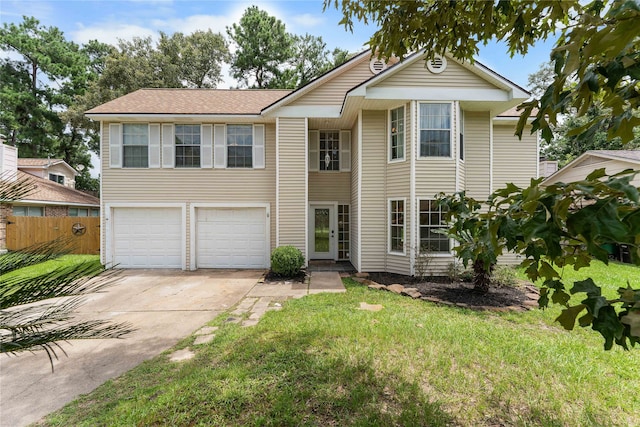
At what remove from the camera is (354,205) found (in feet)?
32.0

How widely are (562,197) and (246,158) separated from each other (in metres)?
9.72

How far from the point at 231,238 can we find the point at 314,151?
441 centimetres

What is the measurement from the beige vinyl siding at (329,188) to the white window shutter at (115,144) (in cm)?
670

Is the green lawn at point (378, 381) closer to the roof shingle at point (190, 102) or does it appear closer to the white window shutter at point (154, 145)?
the white window shutter at point (154, 145)

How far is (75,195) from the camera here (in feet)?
56.1

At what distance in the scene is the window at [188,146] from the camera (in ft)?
32.2

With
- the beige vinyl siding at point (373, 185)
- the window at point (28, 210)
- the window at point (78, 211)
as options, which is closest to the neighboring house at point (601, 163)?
the beige vinyl siding at point (373, 185)

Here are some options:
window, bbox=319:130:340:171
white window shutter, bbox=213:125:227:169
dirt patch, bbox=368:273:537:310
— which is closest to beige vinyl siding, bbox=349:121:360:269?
window, bbox=319:130:340:171

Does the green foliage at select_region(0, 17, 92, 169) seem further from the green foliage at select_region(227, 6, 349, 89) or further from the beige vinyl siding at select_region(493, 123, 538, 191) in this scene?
the beige vinyl siding at select_region(493, 123, 538, 191)

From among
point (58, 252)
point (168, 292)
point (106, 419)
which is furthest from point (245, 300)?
point (58, 252)

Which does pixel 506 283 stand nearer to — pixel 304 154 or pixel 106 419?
pixel 304 154

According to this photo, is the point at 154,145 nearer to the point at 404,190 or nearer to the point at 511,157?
the point at 404,190

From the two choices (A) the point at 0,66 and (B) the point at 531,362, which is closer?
(B) the point at 531,362

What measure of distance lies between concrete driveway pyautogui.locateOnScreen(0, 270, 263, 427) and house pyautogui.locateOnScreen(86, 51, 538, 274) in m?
2.03
